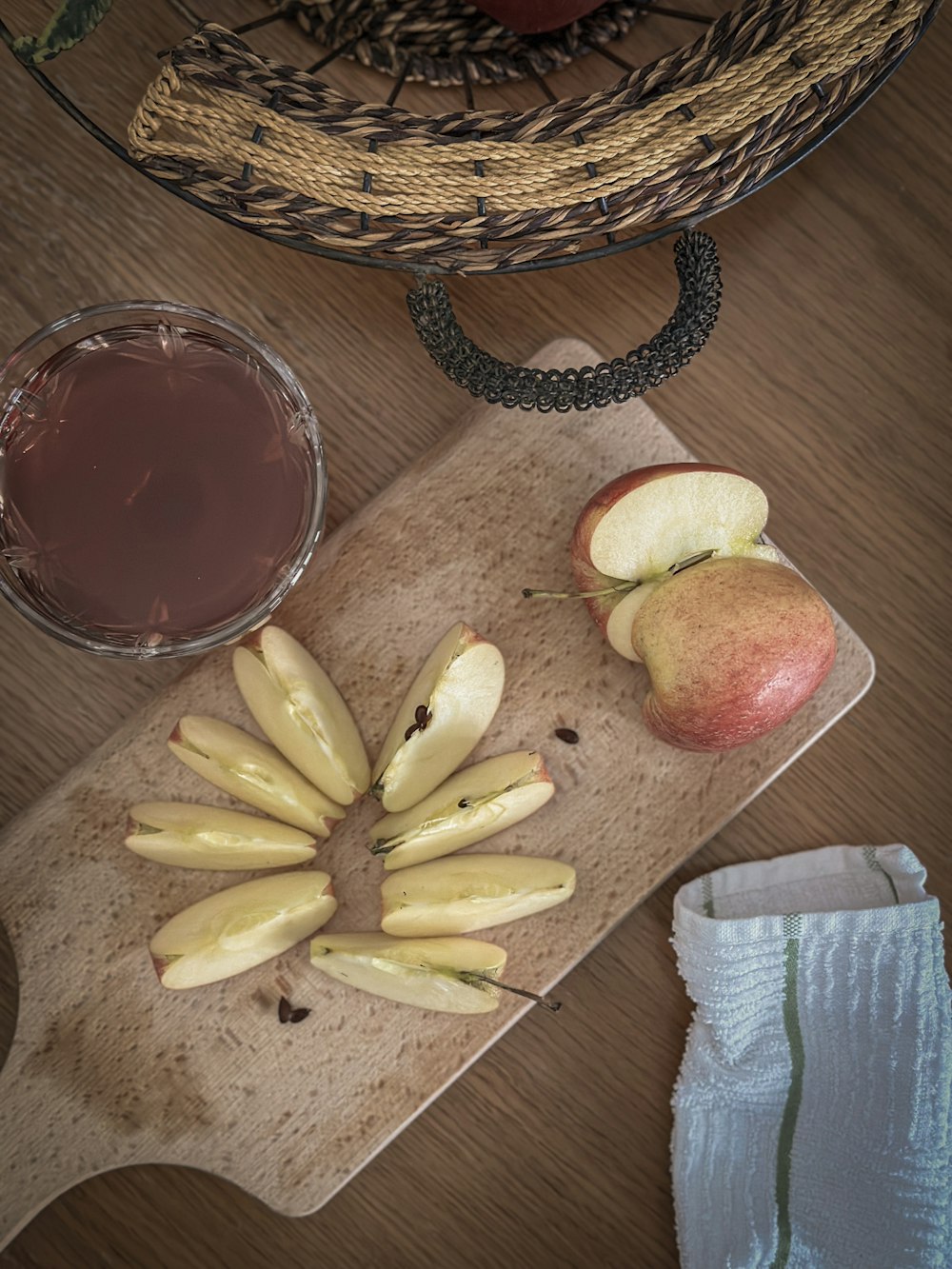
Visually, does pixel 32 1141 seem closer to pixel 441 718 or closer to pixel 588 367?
pixel 441 718

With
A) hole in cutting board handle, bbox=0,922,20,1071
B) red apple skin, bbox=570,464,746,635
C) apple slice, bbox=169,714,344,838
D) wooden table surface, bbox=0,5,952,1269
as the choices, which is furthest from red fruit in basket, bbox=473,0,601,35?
hole in cutting board handle, bbox=0,922,20,1071

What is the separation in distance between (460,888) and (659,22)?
66 centimetres

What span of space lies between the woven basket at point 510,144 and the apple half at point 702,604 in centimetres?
17

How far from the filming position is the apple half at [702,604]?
65cm

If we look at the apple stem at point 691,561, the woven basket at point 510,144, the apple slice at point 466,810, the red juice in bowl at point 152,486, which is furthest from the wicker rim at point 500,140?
the apple slice at point 466,810

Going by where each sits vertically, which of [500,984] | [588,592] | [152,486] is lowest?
[500,984]

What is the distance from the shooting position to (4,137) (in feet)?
2.45

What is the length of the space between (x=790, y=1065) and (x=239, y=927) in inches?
16.2

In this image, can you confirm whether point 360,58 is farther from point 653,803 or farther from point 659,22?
point 653,803

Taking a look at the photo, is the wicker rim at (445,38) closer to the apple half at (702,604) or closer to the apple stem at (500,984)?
the apple half at (702,604)

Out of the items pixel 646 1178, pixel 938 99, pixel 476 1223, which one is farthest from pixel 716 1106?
pixel 938 99

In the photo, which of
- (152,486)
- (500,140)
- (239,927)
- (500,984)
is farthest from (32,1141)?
(500,140)

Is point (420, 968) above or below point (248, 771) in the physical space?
below

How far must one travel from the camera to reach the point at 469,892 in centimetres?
70
